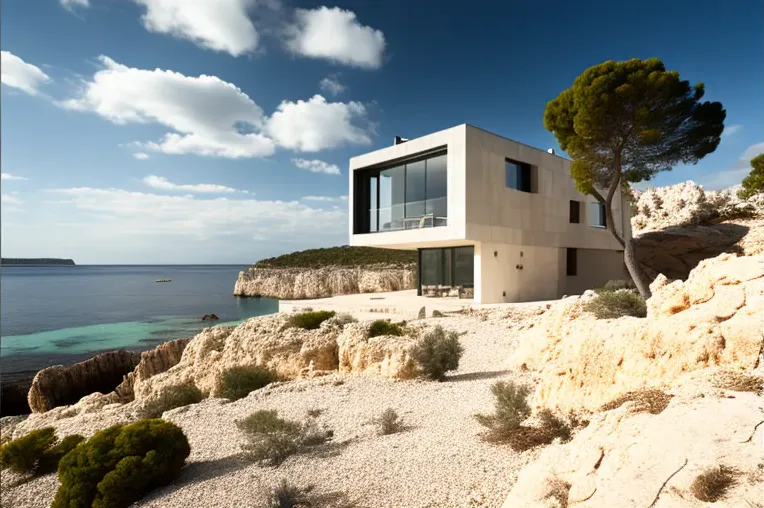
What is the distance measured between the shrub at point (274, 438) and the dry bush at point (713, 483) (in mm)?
4206

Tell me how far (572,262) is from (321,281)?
80.5 ft

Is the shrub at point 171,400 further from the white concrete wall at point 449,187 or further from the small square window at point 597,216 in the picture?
the small square window at point 597,216

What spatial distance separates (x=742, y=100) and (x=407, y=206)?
39.6ft

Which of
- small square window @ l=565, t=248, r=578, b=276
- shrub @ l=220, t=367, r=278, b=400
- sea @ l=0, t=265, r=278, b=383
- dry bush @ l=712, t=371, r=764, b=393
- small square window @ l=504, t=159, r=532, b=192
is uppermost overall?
small square window @ l=504, t=159, r=532, b=192

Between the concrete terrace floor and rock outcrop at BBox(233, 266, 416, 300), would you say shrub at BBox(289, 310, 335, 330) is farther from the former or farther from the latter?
rock outcrop at BBox(233, 266, 416, 300)

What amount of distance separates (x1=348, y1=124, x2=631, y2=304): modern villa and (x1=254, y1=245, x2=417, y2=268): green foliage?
17547 millimetres

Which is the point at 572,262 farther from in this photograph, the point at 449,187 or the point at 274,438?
the point at 274,438

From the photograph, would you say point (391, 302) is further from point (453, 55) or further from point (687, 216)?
point (687, 216)

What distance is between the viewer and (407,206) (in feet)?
61.9

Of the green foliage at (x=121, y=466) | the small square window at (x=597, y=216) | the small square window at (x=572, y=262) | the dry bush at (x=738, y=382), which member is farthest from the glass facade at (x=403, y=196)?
the dry bush at (x=738, y=382)

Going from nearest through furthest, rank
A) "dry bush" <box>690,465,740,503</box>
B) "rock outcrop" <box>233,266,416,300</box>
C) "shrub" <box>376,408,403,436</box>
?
"dry bush" <box>690,465,740,503</box>, "shrub" <box>376,408,403,436</box>, "rock outcrop" <box>233,266,416,300</box>

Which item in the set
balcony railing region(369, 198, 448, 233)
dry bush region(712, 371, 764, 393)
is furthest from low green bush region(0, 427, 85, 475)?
balcony railing region(369, 198, 448, 233)

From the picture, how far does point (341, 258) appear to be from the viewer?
46.1m

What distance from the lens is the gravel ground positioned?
4.03m
